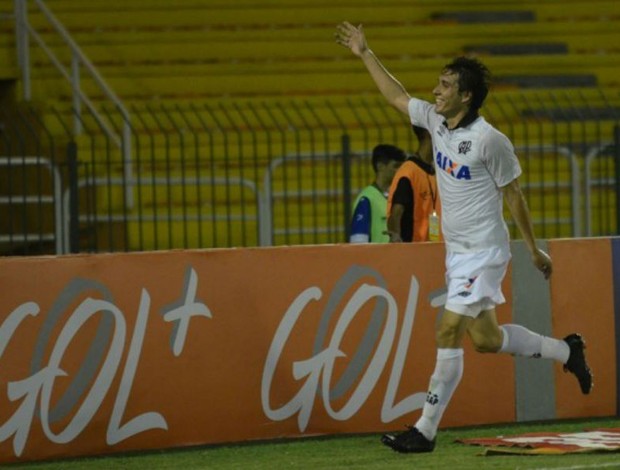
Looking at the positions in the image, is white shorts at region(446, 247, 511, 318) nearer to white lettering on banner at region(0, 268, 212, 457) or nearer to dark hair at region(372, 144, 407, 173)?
white lettering on banner at region(0, 268, 212, 457)

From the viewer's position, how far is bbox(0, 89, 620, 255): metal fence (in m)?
14.2

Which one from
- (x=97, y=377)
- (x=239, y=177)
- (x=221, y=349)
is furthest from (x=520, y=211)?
(x=239, y=177)

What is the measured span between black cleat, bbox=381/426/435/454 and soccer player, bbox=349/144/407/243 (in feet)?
11.0

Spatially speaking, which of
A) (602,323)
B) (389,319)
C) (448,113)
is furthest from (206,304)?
(602,323)

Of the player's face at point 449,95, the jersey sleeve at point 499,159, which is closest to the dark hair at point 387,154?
the player's face at point 449,95

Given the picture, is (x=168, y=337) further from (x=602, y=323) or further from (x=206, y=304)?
(x=602, y=323)

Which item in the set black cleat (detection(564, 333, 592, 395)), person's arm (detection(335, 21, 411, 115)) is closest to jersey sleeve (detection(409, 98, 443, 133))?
person's arm (detection(335, 21, 411, 115))

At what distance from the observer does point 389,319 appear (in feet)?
34.7

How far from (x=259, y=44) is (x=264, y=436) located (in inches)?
405

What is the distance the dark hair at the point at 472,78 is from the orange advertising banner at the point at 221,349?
1443 mm

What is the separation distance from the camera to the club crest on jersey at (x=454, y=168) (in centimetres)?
934

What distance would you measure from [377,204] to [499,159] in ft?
11.2

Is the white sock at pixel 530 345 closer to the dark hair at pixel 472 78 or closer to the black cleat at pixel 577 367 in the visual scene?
the black cleat at pixel 577 367

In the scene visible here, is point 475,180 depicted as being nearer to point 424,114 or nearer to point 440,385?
point 424,114
